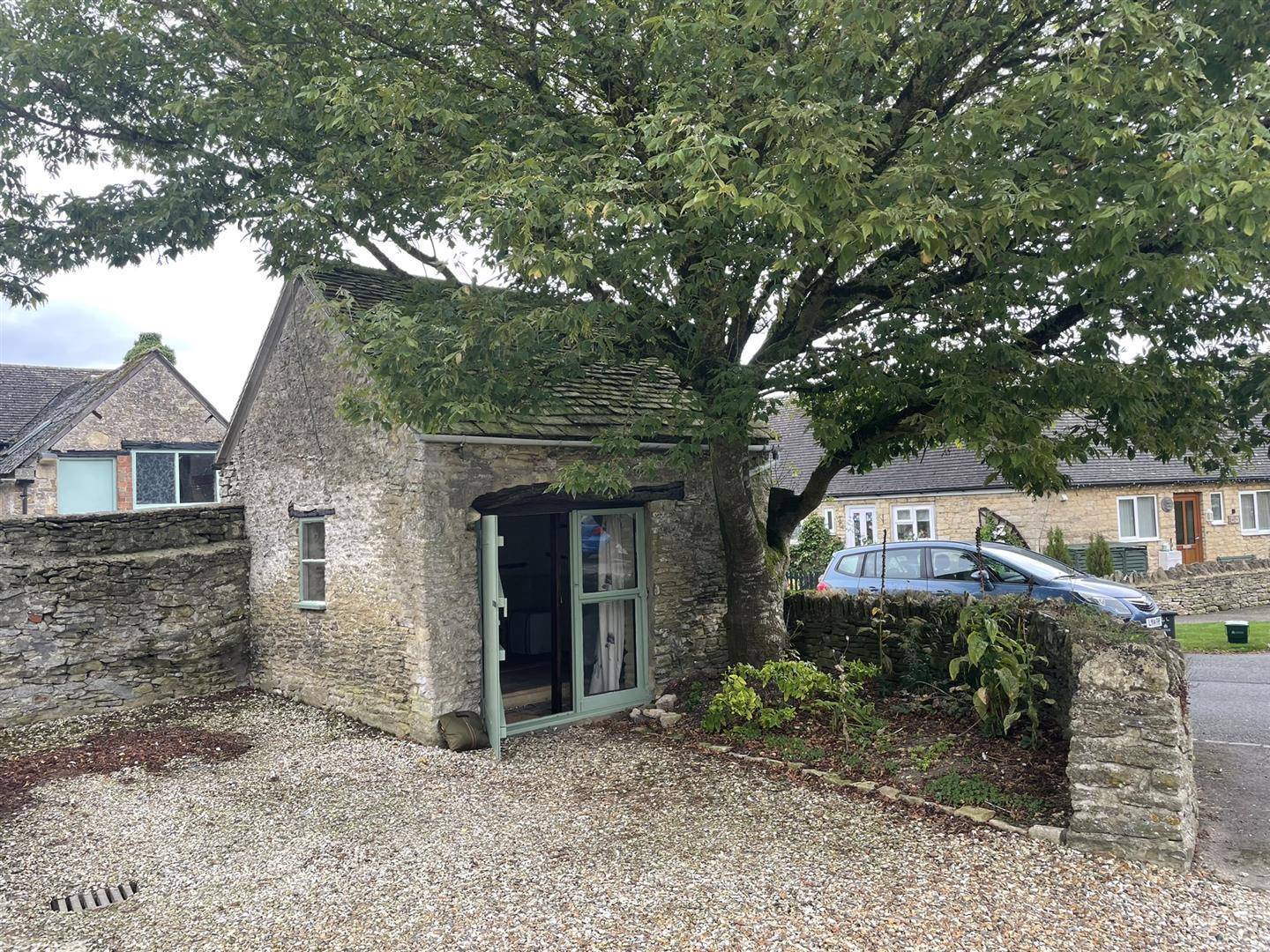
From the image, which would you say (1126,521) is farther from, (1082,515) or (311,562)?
(311,562)

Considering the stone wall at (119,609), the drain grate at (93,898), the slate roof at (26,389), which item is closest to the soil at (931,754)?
the drain grate at (93,898)

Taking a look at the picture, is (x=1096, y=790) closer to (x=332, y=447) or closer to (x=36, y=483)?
(x=332, y=447)

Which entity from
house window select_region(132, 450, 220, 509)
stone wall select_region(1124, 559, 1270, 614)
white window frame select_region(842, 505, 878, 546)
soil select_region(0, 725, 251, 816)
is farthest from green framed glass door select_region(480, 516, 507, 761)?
white window frame select_region(842, 505, 878, 546)

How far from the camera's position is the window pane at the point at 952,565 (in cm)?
1338

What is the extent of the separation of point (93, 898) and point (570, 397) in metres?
6.73

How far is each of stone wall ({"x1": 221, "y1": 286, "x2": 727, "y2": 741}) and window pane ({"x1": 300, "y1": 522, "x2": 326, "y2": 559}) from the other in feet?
0.65

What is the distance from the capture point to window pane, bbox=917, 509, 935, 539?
81.3 feet

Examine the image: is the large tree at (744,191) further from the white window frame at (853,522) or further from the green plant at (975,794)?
the white window frame at (853,522)

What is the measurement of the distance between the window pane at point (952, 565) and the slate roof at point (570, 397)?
535cm

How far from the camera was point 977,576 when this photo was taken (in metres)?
12.9

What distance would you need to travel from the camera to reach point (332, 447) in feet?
33.6

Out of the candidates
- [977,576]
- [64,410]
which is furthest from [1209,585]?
[64,410]

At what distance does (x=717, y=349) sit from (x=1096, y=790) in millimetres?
5157

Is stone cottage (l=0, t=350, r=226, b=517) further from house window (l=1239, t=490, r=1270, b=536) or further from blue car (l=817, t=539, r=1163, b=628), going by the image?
house window (l=1239, t=490, r=1270, b=536)
